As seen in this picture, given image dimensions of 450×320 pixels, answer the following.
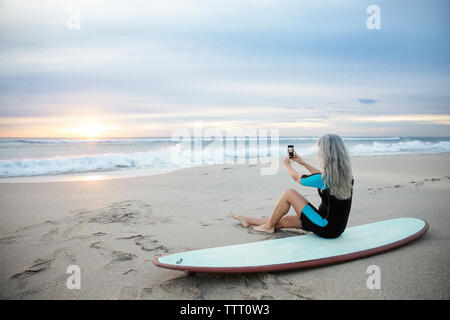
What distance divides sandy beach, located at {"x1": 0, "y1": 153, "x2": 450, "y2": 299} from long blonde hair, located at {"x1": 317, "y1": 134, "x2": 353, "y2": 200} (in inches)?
28.7

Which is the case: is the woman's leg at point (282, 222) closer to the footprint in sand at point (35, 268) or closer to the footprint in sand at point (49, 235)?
the footprint in sand at point (35, 268)

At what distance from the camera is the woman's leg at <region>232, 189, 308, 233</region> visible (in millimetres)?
3332

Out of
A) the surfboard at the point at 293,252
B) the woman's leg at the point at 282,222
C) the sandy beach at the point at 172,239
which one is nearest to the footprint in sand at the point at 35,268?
the sandy beach at the point at 172,239

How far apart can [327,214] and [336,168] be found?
1.86ft

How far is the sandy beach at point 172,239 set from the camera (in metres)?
2.36

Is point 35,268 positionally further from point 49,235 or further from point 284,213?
point 284,213

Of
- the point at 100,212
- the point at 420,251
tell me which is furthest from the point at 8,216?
the point at 420,251

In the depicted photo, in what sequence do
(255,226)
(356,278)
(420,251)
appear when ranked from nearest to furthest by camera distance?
(356,278) < (420,251) < (255,226)

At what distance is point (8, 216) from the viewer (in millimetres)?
4473

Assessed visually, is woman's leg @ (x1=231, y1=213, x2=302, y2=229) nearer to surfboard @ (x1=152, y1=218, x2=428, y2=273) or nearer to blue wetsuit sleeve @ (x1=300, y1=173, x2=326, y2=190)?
surfboard @ (x1=152, y1=218, x2=428, y2=273)

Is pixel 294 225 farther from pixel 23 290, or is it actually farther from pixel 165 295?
pixel 23 290

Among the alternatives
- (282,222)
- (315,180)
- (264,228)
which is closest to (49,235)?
(264,228)
